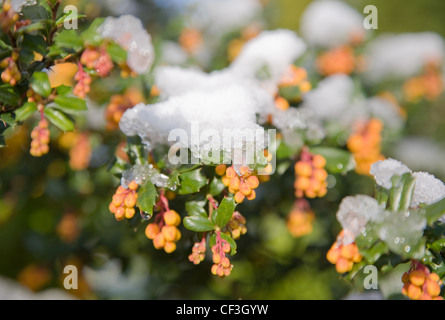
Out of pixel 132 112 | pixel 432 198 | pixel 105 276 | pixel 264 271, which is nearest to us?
pixel 432 198

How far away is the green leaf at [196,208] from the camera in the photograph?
3.00ft

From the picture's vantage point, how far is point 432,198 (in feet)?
2.78

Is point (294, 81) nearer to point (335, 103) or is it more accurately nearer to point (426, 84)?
point (335, 103)

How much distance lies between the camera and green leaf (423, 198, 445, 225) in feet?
2.47

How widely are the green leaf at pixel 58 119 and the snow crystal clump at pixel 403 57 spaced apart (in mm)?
1504

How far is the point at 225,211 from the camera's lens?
0.84 metres

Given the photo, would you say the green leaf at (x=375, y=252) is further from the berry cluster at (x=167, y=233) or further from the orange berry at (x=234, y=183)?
the berry cluster at (x=167, y=233)

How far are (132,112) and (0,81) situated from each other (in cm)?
31

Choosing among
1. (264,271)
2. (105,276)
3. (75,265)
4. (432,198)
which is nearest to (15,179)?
(75,265)

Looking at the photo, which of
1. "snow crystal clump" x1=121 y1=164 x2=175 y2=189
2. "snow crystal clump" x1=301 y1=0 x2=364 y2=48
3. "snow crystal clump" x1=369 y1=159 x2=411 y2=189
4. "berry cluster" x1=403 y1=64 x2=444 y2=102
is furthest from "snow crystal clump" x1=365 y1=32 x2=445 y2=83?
"snow crystal clump" x1=121 y1=164 x2=175 y2=189

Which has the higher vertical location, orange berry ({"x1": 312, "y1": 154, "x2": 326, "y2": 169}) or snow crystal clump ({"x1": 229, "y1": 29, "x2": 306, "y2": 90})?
snow crystal clump ({"x1": 229, "y1": 29, "x2": 306, "y2": 90})

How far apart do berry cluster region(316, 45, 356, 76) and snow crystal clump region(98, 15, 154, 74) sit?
0.90 metres

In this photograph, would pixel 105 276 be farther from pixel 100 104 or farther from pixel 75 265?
pixel 100 104

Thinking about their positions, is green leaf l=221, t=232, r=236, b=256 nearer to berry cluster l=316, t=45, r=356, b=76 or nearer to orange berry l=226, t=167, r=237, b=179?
orange berry l=226, t=167, r=237, b=179
